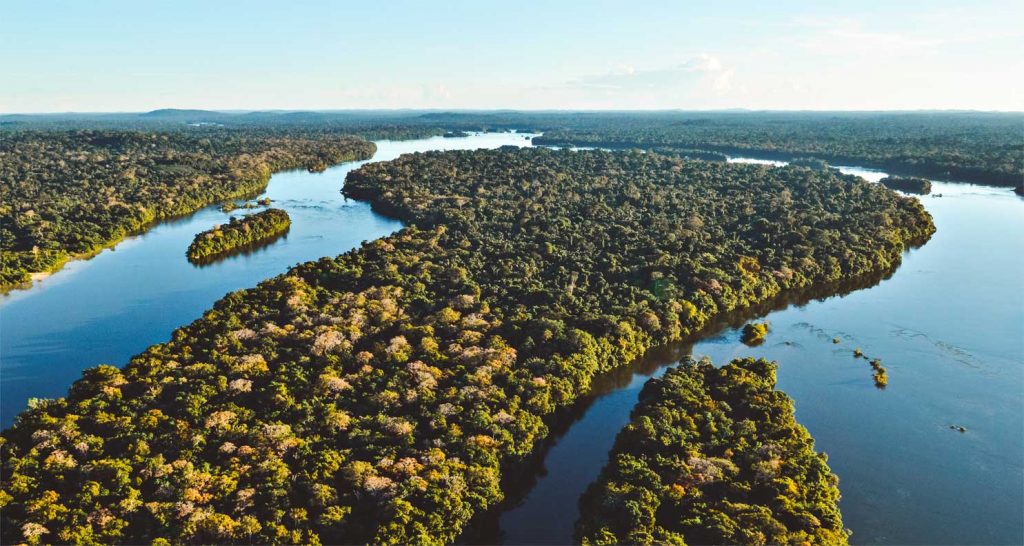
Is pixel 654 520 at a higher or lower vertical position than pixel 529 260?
lower

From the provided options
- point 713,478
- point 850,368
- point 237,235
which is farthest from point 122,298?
point 850,368

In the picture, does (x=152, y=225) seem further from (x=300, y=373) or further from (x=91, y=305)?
(x=300, y=373)

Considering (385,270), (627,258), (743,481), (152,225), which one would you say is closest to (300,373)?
(385,270)

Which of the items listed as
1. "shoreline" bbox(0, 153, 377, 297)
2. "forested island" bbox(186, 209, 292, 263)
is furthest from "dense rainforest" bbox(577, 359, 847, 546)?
"shoreline" bbox(0, 153, 377, 297)

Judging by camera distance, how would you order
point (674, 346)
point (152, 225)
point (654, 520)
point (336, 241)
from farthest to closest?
point (152, 225)
point (336, 241)
point (674, 346)
point (654, 520)

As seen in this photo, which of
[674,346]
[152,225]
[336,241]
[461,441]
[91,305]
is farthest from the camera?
[152,225]

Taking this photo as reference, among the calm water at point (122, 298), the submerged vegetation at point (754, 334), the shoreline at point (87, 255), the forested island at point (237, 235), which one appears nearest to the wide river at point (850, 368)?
the calm water at point (122, 298)
